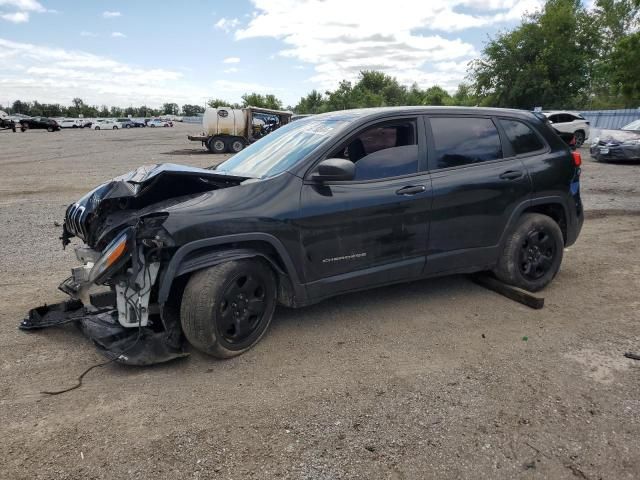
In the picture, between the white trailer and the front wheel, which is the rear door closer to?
the white trailer

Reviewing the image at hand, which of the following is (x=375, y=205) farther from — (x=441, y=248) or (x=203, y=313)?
(x=203, y=313)

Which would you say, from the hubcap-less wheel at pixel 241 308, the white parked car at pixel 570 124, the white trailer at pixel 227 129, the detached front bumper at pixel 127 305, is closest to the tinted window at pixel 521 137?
the hubcap-less wheel at pixel 241 308

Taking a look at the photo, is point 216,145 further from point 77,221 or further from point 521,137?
point 77,221

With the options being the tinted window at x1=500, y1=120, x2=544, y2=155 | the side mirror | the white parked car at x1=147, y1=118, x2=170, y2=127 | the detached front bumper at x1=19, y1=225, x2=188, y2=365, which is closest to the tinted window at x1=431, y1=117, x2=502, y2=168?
the tinted window at x1=500, y1=120, x2=544, y2=155

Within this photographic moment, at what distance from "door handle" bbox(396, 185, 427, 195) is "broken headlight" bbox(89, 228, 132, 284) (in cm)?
205

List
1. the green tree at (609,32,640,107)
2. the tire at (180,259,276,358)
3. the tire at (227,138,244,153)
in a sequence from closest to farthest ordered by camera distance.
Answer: the tire at (180,259,276,358)
the tire at (227,138,244,153)
the green tree at (609,32,640,107)

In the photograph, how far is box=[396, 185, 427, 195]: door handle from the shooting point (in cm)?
Answer: 383

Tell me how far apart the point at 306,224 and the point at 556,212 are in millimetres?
2812

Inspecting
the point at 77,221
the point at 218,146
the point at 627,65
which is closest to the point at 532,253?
the point at 77,221

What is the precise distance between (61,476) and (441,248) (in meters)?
3.10

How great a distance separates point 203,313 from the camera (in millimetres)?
3148

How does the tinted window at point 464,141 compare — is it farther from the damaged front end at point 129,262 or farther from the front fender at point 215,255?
the damaged front end at point 129,262

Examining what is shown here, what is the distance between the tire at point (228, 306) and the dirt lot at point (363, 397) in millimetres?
155

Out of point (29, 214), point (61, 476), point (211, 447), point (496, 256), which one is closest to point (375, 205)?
point (496, 256)
